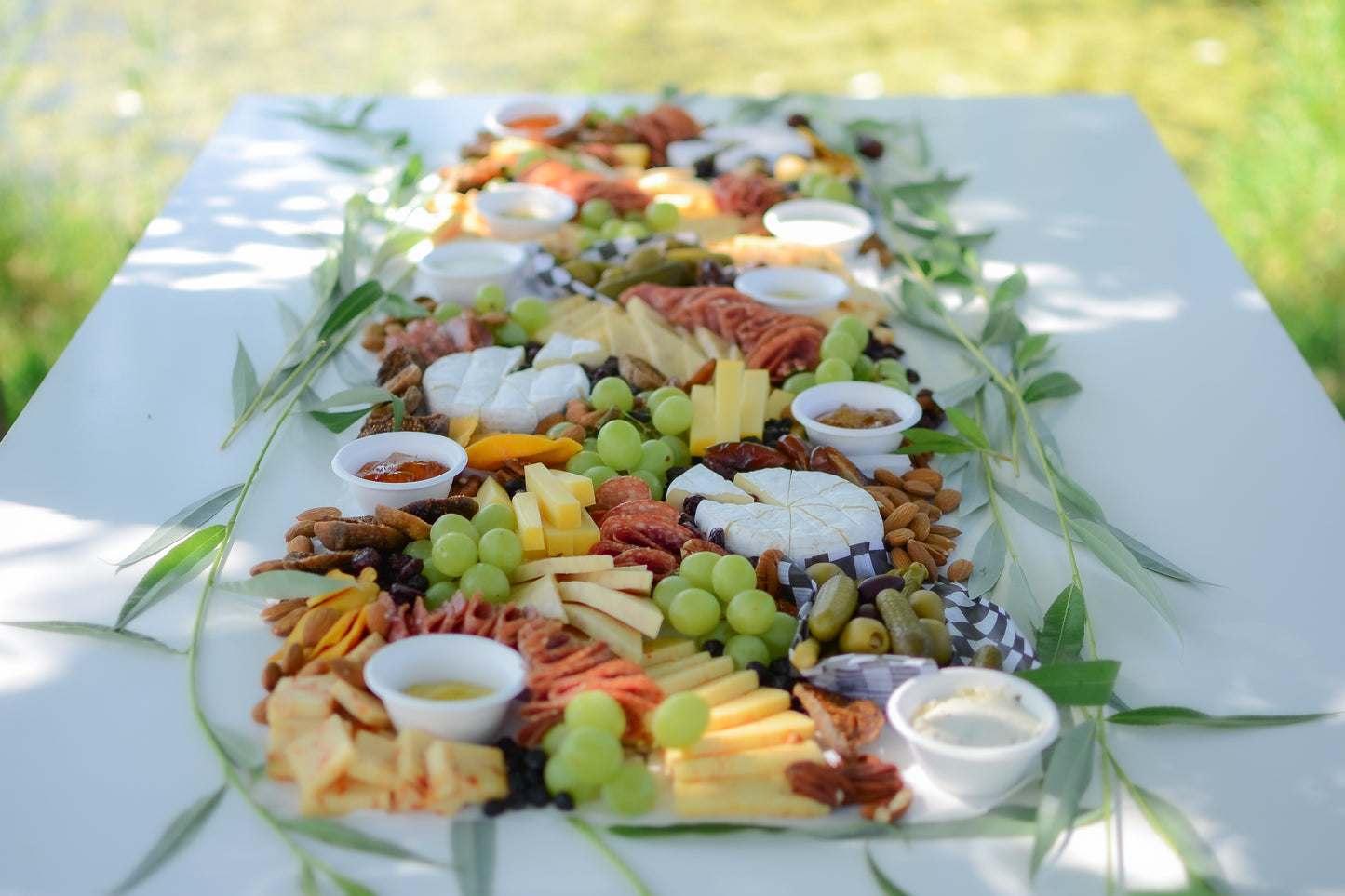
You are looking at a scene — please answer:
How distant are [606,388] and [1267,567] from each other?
3.35 ft

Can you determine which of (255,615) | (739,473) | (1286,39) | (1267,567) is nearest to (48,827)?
(255,615)

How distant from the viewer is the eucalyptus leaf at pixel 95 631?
5.03 ft

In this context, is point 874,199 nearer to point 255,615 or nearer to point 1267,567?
point 1267,567

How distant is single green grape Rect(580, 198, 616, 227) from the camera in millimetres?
2725

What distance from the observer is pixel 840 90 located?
18.8 feet

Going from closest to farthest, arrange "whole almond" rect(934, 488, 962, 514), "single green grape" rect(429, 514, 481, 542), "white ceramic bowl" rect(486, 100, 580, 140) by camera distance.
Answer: "single green grape" rect(429, 514, 481, 542), "whole almond" rect(934, 488, 962, 514), "white ceramic bowl" rect(486, 100, 580, 140)

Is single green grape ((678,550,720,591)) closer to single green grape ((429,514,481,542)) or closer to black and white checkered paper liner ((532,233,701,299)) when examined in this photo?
single green grape ((429,514,481,542))

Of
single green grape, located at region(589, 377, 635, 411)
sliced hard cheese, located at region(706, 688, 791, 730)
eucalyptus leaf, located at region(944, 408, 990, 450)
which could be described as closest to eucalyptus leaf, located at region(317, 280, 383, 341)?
single green grape, located at region(589, 377, 635, 411)

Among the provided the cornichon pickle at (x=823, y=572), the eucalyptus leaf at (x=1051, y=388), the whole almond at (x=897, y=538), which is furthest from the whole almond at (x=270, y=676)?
the eucalyptus leaf at (x=1051, y=388)

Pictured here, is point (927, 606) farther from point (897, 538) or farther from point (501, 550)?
point (501, 550)

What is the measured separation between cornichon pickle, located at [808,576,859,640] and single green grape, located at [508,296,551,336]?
0.96m

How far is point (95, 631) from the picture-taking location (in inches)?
60.7

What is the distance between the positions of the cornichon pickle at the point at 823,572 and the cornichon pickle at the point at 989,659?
0.22m

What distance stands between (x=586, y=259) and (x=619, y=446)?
813mm
